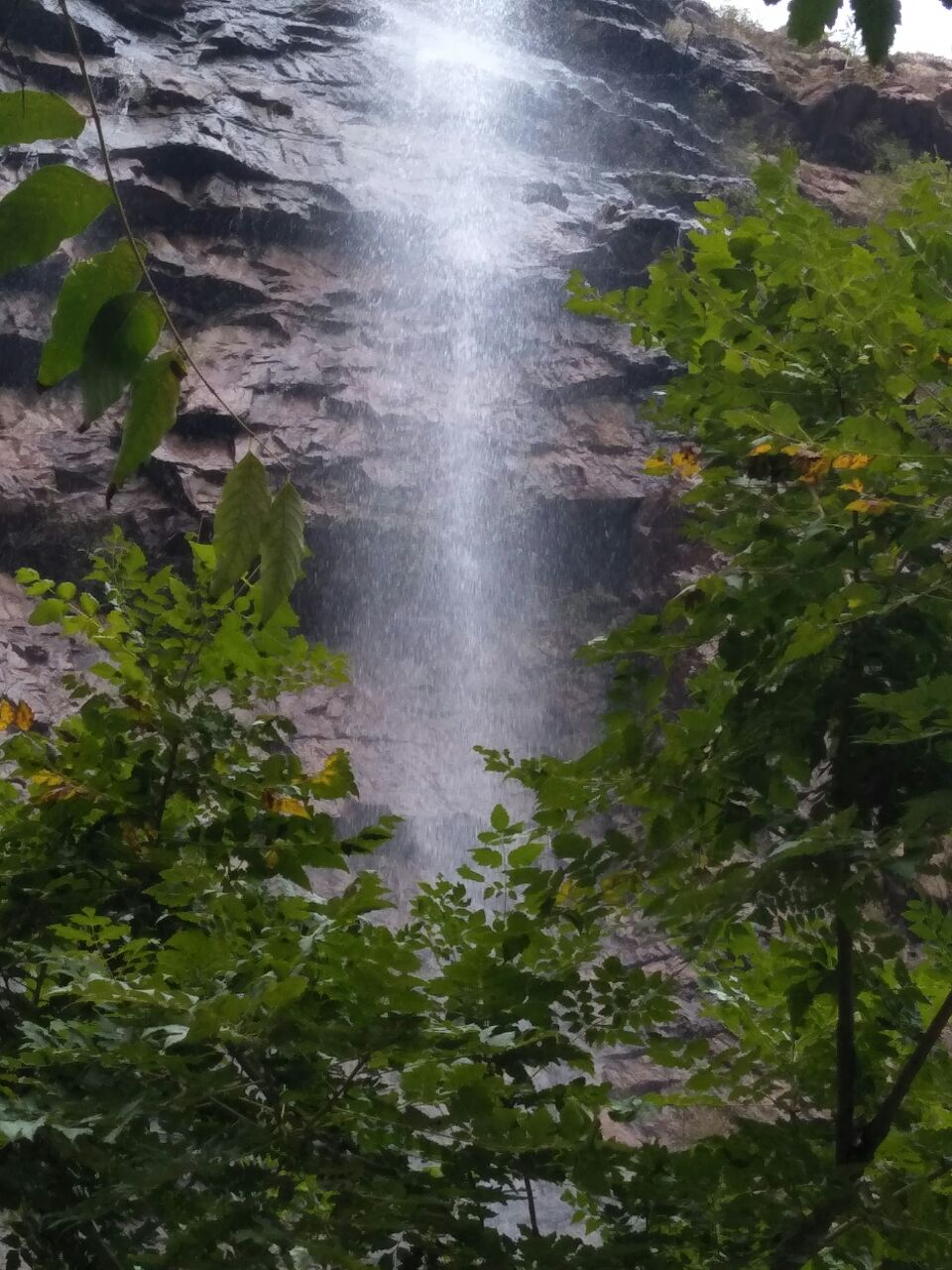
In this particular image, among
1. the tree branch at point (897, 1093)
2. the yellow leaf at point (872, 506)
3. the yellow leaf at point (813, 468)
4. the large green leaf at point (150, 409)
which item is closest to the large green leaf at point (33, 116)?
the large green leaf at point (150, 409)

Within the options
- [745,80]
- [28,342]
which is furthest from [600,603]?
[745,80]

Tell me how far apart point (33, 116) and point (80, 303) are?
0.12 m

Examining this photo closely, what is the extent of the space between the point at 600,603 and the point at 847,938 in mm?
13144

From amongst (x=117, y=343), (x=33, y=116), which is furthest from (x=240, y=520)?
(x=33, y=116)

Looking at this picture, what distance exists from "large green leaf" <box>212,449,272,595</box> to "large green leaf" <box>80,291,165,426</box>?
104 millimetres

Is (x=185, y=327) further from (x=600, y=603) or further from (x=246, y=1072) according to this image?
(x=246, y=1072)

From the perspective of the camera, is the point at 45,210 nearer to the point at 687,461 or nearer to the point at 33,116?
the point at 33,116

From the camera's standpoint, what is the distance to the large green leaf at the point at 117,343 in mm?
822

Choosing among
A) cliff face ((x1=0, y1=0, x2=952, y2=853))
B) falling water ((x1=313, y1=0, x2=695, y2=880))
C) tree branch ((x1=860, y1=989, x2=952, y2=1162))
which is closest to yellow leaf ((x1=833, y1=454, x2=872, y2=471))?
tree branch ((x1=860, y1=989, x2=952, y2=1162))

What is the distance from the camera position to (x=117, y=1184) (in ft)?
4.68

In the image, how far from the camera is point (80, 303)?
0.83 metres

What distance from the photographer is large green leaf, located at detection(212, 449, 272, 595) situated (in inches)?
32.0

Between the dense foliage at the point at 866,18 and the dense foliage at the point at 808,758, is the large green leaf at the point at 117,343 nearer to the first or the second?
the dense foliage at the point at 866,18

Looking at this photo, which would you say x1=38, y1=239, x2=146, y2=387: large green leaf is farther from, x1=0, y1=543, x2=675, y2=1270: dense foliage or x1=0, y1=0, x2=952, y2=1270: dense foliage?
x1=0, y1=543, x2=675, y2=1270: dense foliage
